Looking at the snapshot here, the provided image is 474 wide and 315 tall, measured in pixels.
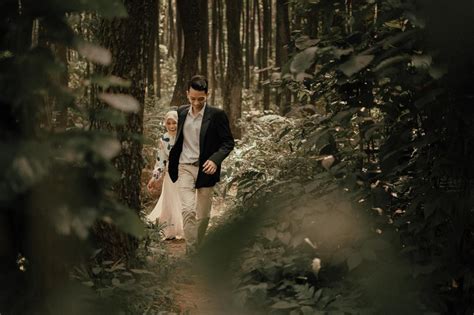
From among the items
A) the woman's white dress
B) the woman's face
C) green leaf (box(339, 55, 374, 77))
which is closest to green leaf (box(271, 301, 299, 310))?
green leaf (box(339, 55, 374, 77))

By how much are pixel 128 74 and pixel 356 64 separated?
9.12 ft

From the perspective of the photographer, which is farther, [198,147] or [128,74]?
[198,147]

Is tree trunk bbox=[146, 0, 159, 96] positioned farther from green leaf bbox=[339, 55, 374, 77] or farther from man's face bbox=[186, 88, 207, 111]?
green leaf bbox=[339, 55, 374, 77]

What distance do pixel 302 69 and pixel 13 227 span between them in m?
1.52

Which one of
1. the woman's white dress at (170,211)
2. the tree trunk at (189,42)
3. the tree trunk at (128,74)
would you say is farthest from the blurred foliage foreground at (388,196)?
the tree trunk at (189,42)

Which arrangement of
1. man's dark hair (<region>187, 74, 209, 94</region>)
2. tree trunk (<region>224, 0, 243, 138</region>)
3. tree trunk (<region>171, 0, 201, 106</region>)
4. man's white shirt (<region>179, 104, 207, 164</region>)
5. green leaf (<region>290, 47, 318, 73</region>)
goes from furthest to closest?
tree trunk (<region>224, 0, 243, 138</region>)
tree trunk (<region>171, 0, 201, 106</region>)
man's white shirt (<region>179, 104, 207, 164</region>)
man's dark hair (<region>187, 74, 209, 94</region>)
green leaf (<region>290, 47, 318, 73</region>)

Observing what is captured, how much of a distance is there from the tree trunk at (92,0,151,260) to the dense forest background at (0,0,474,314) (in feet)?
0.04

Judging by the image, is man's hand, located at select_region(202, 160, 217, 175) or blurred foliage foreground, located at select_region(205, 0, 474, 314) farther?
man's hand, located at select_region(202, 160, 217, 175)

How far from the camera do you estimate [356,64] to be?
3146 mm

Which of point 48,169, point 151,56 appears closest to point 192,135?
point 48,169

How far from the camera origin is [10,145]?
4.82 ft

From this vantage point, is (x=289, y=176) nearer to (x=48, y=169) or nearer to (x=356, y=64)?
(x=356, y=64)

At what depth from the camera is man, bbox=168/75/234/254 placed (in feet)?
23.2

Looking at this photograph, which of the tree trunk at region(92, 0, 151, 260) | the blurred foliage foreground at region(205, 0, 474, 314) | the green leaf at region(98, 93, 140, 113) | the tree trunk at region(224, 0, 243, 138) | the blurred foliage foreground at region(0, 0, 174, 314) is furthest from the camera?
the tree trunk at region(224, 0, 243, 138)
